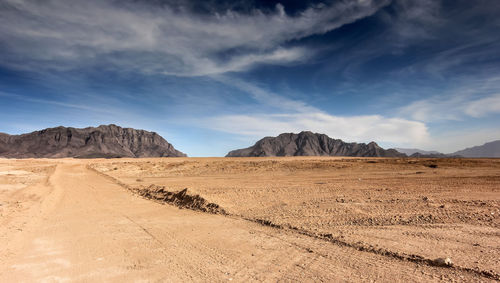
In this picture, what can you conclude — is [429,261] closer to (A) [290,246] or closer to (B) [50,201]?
(A) [290,246]

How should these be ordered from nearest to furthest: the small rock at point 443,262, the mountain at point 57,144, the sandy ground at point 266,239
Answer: the small rock at point 443,262 → the sandy ground at point 266,239 → the mountain at point 57,144

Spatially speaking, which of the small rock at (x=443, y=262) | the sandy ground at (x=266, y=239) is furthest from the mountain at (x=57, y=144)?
the small rock at (x=443, y=262)

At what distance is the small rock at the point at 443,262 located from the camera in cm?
505

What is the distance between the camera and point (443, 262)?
5.10 meters

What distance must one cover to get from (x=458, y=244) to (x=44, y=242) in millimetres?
10207

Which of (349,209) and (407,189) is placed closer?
(349,209)

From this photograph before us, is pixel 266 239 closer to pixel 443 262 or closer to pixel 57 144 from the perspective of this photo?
pixel 443 262

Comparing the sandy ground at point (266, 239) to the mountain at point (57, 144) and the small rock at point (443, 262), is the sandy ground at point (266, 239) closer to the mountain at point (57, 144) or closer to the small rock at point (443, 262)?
the small rock at point (443, 262)

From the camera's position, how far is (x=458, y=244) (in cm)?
606

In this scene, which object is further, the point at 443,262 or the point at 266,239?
the point at 266,239

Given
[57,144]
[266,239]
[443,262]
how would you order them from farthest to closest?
[57,144]
[266,239]
[443,262]

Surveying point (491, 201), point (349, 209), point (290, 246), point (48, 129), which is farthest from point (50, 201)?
point (48, 129)

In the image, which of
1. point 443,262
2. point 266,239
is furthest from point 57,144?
point 443,262

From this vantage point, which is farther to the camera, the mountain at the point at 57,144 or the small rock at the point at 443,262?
the mountain at the point at 57,144
